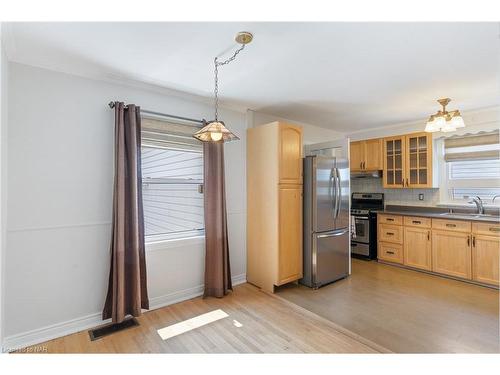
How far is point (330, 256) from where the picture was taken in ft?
11.6

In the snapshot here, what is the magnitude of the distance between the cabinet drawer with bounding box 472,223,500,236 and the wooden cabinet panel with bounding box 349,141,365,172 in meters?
2.01

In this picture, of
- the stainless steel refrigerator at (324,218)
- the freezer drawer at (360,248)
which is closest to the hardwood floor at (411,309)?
the stainless steel refrigerator at (324,218)

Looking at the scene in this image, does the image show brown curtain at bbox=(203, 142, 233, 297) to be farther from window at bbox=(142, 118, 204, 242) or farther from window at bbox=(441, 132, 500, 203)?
window at bbox=(441, 132, 500, 203)

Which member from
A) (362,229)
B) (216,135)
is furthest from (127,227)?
(362,229)

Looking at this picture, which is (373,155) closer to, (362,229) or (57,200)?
(362,229)

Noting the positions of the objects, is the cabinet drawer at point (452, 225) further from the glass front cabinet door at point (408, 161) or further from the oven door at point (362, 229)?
the oven door at point (362, 229)

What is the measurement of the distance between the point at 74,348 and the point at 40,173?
1516 millimetres

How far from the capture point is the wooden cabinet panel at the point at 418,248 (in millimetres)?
3878

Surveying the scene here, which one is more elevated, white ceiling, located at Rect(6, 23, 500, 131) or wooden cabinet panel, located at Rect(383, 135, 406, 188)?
white ceiling, located at Rect(6, 23, 500, 131)

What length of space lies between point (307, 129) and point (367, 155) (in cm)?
134

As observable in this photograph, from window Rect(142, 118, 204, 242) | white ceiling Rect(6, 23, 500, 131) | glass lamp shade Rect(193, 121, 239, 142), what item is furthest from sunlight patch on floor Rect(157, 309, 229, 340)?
white ceiling Rect(6, 23, 500, 131)

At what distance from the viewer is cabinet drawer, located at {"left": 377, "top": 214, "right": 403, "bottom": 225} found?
4227 mm

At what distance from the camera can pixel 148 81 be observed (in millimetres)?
2699
